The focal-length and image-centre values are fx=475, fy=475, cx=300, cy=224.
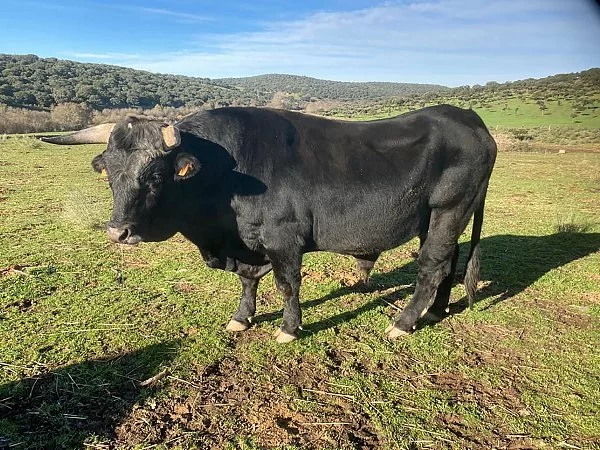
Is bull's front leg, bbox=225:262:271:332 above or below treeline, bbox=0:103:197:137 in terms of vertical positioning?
above

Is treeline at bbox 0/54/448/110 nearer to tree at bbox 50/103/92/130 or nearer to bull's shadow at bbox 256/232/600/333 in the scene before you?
tree at bbox 50/103/92/130

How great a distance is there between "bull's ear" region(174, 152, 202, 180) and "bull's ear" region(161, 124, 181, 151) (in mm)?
137

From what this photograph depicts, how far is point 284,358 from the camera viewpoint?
416cm

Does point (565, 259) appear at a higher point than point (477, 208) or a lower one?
lower

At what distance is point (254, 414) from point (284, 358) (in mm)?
843

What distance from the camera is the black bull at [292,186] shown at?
3.82m

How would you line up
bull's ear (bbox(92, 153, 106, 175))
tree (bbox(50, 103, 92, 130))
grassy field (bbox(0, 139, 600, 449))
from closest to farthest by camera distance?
grassy field (bbox(0, 139, 600, 449)) < bull's ear (bbox(92, 153, 106, 175)) < tree (bbox(50, 103, 92, 130))

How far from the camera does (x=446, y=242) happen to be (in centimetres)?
487

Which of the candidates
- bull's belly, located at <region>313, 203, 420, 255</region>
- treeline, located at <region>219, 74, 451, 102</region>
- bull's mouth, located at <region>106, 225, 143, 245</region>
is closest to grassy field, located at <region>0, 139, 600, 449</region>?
bull's belly, located at <region>313, 203, 420, 255</region>

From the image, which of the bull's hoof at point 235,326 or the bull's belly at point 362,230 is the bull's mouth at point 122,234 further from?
the bull's belly at point 362,230

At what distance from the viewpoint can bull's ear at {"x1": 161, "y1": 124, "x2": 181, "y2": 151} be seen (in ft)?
12.1

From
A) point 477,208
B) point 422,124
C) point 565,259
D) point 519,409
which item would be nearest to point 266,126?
point 422,124

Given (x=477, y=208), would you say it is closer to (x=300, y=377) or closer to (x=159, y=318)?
(x=300, y=377)

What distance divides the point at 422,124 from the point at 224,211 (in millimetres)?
2149
